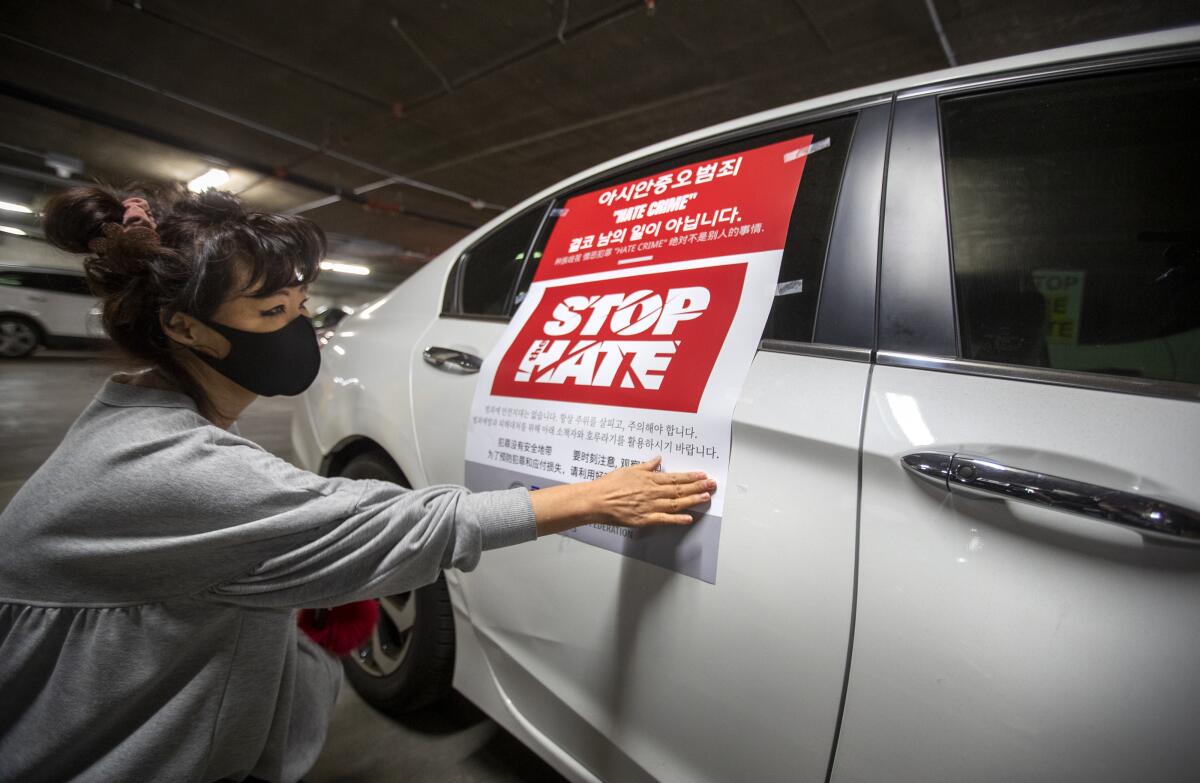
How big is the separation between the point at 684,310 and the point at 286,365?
691 mm

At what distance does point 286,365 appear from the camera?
929 millimetres

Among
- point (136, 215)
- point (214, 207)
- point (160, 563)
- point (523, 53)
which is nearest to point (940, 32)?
point (523, 53)

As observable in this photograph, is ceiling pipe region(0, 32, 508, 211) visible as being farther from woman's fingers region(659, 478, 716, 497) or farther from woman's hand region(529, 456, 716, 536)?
woman's fingers region(659, 478, 716, 497)

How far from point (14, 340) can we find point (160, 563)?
27.2ft

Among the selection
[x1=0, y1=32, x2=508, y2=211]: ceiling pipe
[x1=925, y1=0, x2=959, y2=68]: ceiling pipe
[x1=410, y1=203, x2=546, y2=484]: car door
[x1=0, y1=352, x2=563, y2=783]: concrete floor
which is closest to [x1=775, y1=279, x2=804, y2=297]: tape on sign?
[x1=410, y1=203, x2=546, y2=484]: car door

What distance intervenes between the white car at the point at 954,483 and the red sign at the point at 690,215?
5 centimetres

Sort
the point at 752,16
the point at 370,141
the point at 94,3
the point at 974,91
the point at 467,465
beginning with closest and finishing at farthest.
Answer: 1. the point at 974,91
2. the point at 467,465
3. the point at 752,16
4. the point at 94,3
5. the point at 370,141

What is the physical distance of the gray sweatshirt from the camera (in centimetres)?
73

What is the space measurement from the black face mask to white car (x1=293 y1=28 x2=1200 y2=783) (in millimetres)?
564

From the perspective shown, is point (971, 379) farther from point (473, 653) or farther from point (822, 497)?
point (473, 653)

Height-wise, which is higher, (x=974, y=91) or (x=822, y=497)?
(x=974, y=91)

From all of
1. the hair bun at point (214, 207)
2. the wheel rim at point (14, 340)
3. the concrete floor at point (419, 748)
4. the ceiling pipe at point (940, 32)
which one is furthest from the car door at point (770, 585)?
the wheel rim at point (14, 340)

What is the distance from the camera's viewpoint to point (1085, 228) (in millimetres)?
721

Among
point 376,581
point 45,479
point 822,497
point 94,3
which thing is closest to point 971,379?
point 822,497
